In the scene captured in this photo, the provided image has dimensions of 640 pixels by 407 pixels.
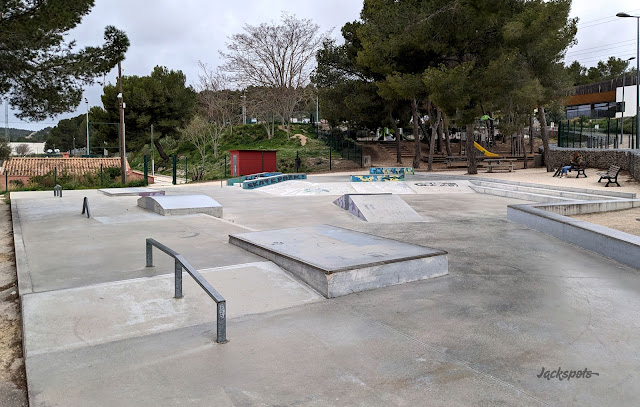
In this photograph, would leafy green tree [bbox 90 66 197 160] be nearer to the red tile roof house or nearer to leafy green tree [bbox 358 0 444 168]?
the red tile roof house

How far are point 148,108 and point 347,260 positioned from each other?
4525 centimetres

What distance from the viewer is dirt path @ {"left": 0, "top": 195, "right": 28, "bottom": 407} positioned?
3377 mm

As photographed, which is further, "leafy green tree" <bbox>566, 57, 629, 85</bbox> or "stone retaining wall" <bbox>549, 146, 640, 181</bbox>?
"leafy green tree" <bbox>566, 57, 629, 85</bbox>

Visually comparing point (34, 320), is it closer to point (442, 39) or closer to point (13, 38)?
point (13, 38)

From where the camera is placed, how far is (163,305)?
191 inches

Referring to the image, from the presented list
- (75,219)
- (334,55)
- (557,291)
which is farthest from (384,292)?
(334,55)

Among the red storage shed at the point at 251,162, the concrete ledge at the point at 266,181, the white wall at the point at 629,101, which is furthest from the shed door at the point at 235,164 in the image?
the white wall at the point at 629,101

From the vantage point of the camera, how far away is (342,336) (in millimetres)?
4223

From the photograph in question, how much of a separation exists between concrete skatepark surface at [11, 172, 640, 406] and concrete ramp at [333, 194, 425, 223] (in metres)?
3.82

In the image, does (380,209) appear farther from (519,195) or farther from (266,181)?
(266,181)

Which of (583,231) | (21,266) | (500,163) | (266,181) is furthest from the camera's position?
(500,163)

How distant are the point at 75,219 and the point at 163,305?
24.2 ft

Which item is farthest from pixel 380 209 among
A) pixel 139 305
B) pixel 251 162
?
pixel 251 162

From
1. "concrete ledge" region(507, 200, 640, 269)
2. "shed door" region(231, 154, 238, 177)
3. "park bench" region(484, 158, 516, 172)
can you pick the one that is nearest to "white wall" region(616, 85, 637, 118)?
"park bench" region(484, 158, 516, 172)
